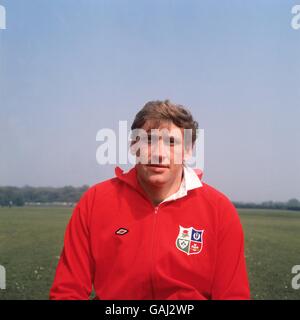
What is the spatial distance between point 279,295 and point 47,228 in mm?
4534

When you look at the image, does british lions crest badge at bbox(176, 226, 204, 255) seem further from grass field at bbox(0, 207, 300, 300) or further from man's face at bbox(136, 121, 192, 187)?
grass field at bbox(0, 207, 300, 300)

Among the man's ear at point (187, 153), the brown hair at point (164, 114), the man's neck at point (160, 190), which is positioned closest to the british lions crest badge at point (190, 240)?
the man's neck at point (160, 190)

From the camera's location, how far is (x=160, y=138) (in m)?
2.24

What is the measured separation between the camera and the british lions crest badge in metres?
2.23

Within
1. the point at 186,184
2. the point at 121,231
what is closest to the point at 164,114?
the point at 186,184

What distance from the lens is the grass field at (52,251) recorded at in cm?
451

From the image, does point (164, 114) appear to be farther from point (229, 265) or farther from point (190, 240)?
point (229, 265)

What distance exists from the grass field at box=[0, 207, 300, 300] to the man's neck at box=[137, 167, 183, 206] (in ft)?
7.15

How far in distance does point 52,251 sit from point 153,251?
4.39m

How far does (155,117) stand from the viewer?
2240mm

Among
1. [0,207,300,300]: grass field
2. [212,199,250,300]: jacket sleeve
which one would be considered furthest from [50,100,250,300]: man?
[0,207,300,300]: grass field
